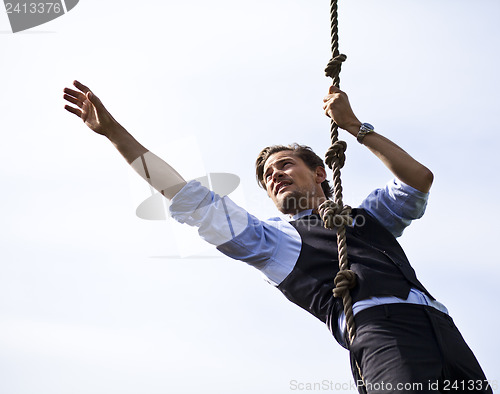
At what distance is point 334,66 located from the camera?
4066 mm

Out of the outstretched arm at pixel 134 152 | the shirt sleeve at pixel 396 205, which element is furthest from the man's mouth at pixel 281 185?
the outstretched arm at pixel 134 152

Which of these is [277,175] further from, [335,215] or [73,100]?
[73,100]

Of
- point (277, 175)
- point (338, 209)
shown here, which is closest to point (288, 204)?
point (277, 175)

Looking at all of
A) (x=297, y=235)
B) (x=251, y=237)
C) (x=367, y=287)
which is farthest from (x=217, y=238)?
(x=367, y=287)

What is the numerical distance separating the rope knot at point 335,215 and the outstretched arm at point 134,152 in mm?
756

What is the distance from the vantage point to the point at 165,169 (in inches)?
140

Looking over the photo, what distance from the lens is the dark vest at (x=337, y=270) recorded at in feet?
11.5

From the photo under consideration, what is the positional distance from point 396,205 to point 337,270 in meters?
0.59

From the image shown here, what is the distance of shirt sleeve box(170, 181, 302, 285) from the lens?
353 cm

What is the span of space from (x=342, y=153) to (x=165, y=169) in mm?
1022

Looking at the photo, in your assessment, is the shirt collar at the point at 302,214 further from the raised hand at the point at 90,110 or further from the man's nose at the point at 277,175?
the raised hand at the point at 90,110

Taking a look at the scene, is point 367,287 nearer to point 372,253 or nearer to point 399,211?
point 372,253

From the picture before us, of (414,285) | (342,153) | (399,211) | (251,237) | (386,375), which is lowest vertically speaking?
(386,375)

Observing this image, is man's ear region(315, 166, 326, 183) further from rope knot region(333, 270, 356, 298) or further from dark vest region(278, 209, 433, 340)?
rope knot region(333, 270, 356, 298)
